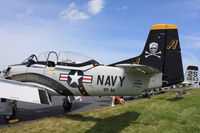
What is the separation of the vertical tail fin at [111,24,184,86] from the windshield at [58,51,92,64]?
230 centimetres

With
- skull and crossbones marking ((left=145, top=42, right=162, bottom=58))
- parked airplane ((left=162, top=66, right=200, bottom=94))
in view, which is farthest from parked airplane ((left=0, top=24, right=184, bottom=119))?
parked airplane ((left=162, top=66, right=200, bottom=94))

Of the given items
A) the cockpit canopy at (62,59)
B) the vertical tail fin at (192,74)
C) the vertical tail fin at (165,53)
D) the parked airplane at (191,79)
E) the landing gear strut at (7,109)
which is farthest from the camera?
the vertical tail fin at (192,74)

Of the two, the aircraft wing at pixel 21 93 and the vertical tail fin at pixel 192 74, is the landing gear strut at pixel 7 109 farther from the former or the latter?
the vertical tail fin at pixel 192 74

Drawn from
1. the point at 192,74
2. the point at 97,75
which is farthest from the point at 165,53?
the point at 192,74

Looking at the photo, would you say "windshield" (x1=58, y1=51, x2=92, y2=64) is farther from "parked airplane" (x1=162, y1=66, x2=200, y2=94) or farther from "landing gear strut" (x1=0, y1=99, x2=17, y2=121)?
"parked airplane" (x1=162, y1=66, x2=200, y2=94)

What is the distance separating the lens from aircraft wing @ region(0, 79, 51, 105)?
704 cm

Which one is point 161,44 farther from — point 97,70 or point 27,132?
point 27,132

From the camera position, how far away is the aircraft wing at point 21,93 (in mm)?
7039

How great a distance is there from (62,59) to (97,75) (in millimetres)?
1980

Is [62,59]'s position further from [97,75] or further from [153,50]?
[153,50]

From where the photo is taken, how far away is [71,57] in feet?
27.9

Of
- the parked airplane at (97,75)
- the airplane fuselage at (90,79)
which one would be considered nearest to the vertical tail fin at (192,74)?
the parked airplane at (97,75)

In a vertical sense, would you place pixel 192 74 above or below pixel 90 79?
above

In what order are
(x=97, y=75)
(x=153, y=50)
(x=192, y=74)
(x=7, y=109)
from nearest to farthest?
(x=153, y=50)
(x=97, y=75)
(x=7, y=109)
(x=192, y=74)
